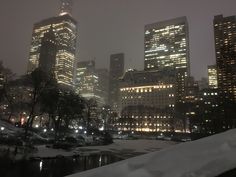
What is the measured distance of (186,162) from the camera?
442cm

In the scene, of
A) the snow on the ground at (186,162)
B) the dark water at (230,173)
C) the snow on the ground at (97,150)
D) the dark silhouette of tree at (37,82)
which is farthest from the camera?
the dark silhouette of tree at (37,82)

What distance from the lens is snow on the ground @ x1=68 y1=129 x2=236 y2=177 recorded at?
13.5 feet

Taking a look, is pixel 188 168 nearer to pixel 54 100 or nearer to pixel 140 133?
pixel 54 100

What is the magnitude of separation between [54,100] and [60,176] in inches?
1533

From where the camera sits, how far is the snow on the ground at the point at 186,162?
4.12 m

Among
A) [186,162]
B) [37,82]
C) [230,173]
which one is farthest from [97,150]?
[230,173]

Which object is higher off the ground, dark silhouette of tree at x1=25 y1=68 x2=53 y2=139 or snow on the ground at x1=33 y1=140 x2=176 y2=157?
dark silhouette of tree at x1=25 y1=68 x2=53 y2=139

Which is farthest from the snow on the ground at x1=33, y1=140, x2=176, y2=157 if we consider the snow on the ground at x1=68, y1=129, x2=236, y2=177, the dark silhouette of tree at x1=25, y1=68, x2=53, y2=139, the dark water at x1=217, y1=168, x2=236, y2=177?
the dark water at x1=217, y1=168, x2=236, y2=177

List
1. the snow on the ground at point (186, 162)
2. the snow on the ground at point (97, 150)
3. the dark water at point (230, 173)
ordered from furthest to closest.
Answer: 1. the snow on the ground at point (97, 150)
2. the snow on the ground at point (186, 162)
3. the dark water at point (230, 173)

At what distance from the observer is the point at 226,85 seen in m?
155

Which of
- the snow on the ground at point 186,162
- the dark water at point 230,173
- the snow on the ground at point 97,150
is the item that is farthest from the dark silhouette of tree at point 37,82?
the dark water at point 230,173

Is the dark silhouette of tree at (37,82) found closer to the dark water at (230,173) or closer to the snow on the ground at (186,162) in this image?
the snow on the ground at (186,162)

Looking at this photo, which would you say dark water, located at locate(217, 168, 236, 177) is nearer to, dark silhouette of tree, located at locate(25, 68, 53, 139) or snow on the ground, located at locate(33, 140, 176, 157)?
snow on the ground, located at locate(33, 140, 176, 157)

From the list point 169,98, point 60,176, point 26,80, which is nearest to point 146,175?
point 60,176
